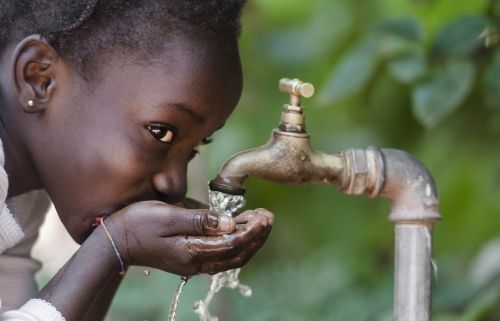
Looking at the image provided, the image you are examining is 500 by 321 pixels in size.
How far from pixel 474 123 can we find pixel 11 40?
1050 millimetres

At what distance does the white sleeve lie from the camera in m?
1.55

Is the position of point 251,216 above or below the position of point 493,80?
below

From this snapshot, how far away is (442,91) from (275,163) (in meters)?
0.49

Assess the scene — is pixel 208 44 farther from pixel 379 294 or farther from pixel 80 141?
pixel 379 294

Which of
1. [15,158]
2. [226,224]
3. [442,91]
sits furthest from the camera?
[442,91]

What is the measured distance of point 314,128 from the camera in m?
3.03

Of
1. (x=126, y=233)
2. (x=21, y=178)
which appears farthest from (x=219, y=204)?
(x=21, y=178)

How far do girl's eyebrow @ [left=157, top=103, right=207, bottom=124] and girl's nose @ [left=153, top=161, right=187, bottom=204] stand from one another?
8 centimetres

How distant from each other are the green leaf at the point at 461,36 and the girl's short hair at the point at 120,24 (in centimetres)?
55

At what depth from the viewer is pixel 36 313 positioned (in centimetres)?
155

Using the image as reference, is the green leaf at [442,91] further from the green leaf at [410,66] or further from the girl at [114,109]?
the girl at [114,109]

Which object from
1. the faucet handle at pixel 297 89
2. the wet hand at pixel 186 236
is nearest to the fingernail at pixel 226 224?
the wet hand at pixel 186 236

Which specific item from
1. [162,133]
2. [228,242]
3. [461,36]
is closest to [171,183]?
[162,133]

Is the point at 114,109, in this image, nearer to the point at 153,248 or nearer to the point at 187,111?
the point at 187,111
